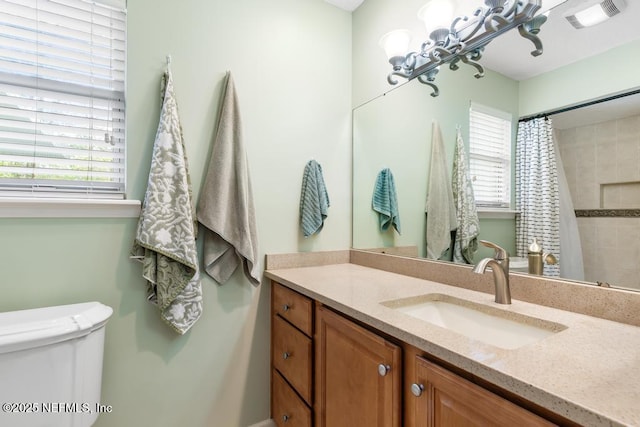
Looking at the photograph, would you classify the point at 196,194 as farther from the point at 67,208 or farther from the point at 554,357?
the point at 554,357

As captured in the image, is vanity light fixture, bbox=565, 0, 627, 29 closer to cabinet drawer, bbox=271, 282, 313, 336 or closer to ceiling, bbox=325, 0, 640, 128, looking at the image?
ceiling, bbox=325, 0, 640, 128

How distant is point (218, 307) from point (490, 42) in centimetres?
166

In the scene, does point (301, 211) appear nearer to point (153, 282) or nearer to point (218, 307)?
point (218, 307)

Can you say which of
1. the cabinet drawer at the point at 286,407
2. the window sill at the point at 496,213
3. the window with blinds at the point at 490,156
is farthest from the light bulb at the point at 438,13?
the cabinet drawer at the point at 286,407

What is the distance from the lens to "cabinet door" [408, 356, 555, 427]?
566 millimetres

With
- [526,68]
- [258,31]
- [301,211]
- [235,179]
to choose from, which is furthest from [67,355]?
[526,68]

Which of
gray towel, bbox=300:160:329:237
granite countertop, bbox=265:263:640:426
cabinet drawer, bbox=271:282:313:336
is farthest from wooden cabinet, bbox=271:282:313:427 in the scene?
gray towel, bbox=300:160:329:237

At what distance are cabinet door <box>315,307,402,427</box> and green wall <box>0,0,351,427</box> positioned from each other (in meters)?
0.55

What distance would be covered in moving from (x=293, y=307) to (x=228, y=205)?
0.56 metres

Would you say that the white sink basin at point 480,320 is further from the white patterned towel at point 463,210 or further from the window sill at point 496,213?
the window sill at point 496,213

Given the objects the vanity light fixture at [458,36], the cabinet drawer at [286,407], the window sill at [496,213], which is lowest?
the cabinet drawer at [286,407]

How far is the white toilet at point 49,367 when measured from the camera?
877 mm

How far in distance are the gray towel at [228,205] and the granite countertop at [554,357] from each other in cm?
49

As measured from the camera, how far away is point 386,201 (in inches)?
66.8
